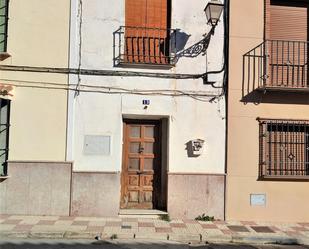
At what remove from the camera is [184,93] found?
9977 millimetres

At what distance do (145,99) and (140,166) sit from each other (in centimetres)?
160

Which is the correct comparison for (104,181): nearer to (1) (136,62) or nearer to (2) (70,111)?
(2) (70,111)

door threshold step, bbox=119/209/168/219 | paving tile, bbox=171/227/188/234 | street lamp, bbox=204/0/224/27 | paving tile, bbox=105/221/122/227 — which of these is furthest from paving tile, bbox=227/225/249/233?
street lamp, bbox=204/0/224/27

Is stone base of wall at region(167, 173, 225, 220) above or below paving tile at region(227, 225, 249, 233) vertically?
above

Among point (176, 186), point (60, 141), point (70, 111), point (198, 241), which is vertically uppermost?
point (70, 111)

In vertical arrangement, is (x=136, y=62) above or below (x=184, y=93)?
above

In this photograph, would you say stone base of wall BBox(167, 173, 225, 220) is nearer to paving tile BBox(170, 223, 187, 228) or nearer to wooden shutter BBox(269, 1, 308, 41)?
paving tile BBox(170, 223, 187, 228)

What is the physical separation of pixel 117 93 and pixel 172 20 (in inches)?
82.3

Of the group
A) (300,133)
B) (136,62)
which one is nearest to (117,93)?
(136,62)

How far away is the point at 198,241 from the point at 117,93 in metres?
3.71

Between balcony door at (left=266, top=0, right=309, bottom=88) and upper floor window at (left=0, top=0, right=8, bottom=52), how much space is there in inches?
234

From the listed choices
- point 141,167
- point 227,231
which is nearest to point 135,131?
point 141,167

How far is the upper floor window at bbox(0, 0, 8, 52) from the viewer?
382 inches

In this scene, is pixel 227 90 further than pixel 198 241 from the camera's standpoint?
Yes
